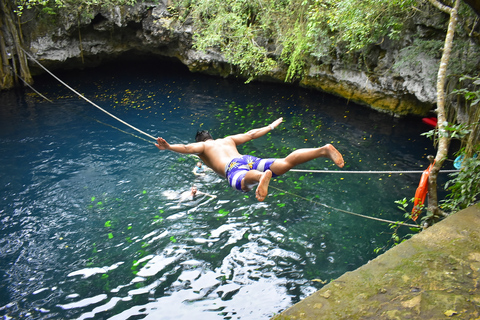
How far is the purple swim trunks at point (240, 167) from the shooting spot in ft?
13.3

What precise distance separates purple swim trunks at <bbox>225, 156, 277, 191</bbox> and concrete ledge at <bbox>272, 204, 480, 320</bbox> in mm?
1827

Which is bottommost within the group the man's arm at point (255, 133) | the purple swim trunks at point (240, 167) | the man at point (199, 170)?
the man at point (199, 170)

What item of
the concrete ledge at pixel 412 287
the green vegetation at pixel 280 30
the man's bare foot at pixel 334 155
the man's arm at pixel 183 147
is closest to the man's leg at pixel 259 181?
the man's bare foot at pixel 334 155

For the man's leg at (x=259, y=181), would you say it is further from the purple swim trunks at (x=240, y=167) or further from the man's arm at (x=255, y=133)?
the man's arm at (x=255, y=133)

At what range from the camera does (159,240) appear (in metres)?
5.53

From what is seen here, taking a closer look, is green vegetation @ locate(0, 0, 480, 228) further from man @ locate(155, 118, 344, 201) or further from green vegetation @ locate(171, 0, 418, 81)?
man @ locate(155, 118, 344, 201)

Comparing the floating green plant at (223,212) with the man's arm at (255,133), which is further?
the floating green plant at (223,212)

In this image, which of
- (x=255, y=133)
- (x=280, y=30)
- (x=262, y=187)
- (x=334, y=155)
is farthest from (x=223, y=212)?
(x=280, y=30)

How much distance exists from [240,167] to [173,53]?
524 inches

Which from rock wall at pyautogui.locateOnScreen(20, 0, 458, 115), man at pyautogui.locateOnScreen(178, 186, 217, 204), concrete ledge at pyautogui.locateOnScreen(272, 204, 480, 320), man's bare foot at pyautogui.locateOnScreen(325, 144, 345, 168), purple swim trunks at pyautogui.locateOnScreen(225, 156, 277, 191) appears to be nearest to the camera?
concrete ledge at pyautogui.locateOnScreen(272, 204, 480, 320)

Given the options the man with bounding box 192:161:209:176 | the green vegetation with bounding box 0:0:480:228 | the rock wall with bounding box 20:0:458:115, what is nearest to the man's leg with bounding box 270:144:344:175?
the green vegetation with bounding box 0:0:480:228

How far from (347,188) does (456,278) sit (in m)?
4.57

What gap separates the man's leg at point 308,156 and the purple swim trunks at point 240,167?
25 cm

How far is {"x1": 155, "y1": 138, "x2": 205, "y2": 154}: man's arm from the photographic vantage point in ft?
13.5
